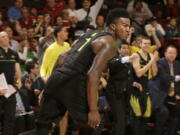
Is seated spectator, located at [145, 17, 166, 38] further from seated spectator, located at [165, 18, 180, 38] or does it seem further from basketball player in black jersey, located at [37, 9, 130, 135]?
basketball player in black jersey, located at [37, 9, 130, 135]

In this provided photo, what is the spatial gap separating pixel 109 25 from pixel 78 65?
0.61 meters

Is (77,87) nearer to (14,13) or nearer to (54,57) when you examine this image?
(54,57)

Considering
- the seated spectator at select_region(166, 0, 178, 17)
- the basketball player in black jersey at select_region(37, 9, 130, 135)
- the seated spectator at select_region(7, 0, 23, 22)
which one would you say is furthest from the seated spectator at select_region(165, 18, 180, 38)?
the basketball player in black jersey at select_region(37, 9, 130, 135)

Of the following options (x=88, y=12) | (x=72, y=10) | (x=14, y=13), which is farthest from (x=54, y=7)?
(x=14, y=13)

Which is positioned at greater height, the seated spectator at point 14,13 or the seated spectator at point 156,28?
the seated spectator at point 14,13

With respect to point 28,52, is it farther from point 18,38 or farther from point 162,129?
point 162,129

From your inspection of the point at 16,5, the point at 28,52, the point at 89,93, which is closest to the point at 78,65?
the point at 89,93

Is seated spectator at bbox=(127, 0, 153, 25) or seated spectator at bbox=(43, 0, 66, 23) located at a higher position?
seated spectator at bbox=(43, 0, 66, 23)

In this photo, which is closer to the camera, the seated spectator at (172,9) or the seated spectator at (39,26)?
the seated spectator at (39,26)

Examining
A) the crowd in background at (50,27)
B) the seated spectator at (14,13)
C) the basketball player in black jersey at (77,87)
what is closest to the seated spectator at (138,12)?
the crowd in background at (50,27)

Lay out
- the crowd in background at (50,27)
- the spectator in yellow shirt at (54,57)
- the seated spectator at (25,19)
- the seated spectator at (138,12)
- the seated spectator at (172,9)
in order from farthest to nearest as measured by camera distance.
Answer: the seated spectator at (172,9) < the seated spectator at (138,12) < the seated spectator at (25,19) < the crowd in background at (50,27) < the spectator in yellow shirt at (54,57)

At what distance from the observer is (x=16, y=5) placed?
33.4 feet

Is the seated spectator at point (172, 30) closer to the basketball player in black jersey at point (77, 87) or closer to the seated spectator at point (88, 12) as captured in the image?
the seated spectator at point (88, 12)

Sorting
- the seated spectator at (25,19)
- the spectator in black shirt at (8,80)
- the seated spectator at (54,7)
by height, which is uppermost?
the seated spectator at (54,7)
